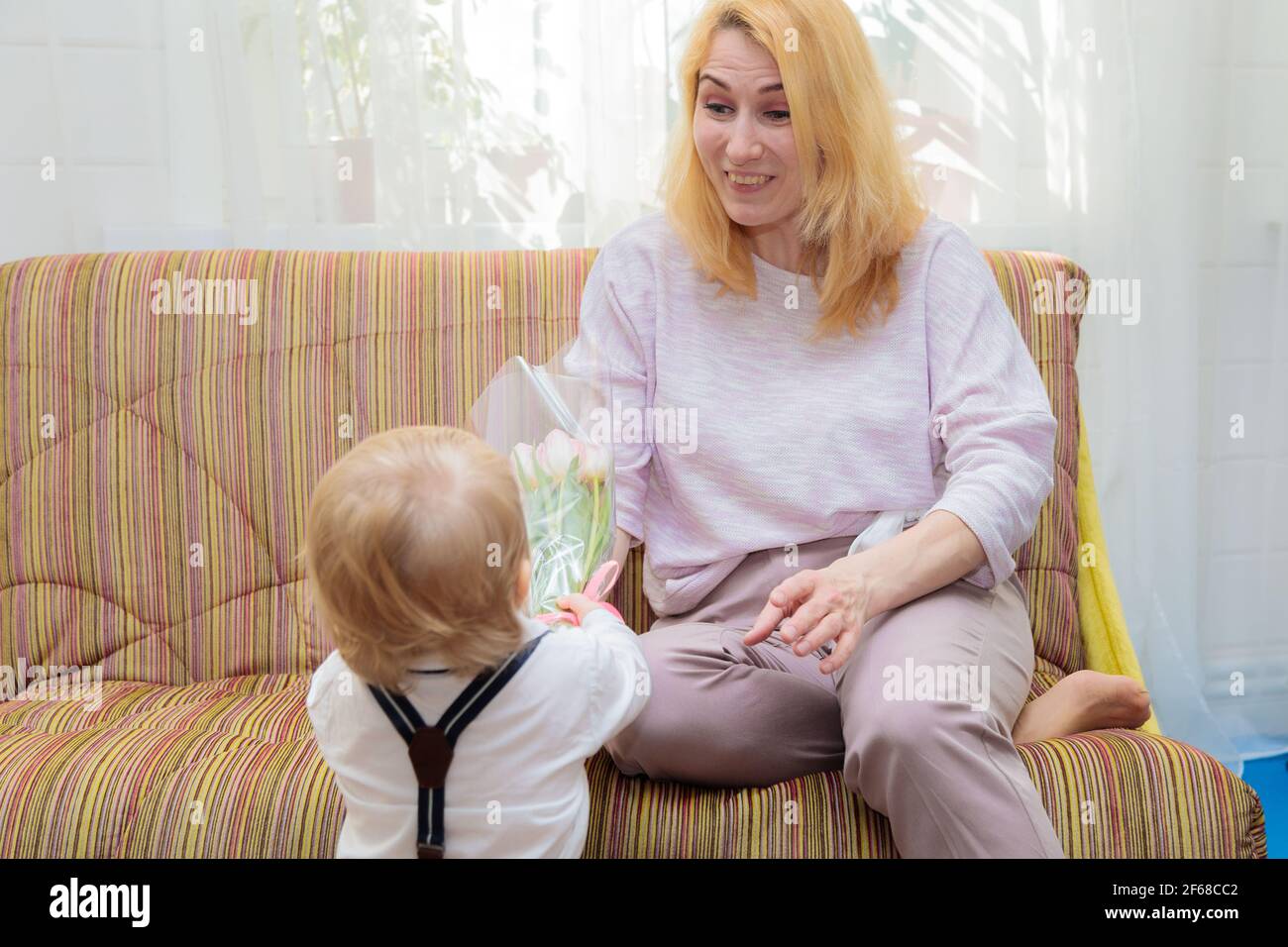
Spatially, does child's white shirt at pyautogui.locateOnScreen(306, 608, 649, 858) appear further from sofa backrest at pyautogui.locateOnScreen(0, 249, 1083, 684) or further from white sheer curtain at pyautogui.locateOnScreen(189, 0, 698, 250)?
white sheer curtain at pyautogui.locateOnScreen(189, 0, 698, 250)

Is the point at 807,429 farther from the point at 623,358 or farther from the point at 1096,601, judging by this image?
the point at 1096,601

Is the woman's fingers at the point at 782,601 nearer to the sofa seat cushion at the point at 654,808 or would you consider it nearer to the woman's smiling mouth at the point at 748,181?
the sofa seat cushion at the point at 654,808

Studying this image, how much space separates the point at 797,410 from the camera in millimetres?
1550

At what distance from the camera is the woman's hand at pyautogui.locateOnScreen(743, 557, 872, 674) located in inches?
49.8

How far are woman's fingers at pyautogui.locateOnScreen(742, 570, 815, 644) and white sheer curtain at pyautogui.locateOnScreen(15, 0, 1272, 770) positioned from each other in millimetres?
1148

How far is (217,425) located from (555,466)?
2.19ft

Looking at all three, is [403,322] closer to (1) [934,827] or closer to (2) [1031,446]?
(2) [1031,446]

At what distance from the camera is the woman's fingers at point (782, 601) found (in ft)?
4.19

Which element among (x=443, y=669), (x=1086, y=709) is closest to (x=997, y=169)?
(x=1086, y=709)

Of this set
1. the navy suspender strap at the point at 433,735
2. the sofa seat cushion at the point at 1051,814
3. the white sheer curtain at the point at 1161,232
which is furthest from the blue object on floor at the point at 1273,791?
the navy suspender strap at the point at 433,735

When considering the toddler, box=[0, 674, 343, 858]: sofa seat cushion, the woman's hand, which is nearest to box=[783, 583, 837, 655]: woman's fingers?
the woman's hand

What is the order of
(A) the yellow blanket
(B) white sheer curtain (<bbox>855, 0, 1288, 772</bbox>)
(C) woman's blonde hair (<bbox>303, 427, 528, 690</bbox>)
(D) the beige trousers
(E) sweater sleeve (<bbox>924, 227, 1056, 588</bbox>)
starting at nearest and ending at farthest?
(C) woman's blonde hair (<bbox>303, 427, 528, 690</bbox>) → (D) the beige trousers → (E) sweater sleeve (<bbox>924, 227, 1056, 588</bbox>) → (A) the yellow blanket → (B) white sheer curtain (<bbox>855, 0, 1288, 772</bbox>)

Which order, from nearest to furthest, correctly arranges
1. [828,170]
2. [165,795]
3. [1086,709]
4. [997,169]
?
1. [165,795]
2. [1086,709]
3. [828,170]
4. [997,169]
